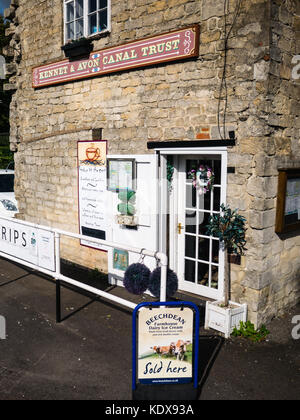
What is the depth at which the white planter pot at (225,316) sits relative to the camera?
5.34 m

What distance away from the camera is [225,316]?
5336 mm

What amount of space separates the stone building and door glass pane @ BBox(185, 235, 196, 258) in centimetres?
2

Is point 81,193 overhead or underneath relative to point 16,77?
underneath

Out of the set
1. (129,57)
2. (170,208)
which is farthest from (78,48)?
(170,208)

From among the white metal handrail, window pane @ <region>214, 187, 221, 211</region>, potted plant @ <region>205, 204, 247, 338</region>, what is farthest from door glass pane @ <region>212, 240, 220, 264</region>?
the white metal handrail

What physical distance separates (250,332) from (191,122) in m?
3.18

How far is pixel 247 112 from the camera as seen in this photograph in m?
5.41

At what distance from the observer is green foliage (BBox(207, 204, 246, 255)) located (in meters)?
5.43

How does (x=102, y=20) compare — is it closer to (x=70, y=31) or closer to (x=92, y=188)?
(x=70, y=31)

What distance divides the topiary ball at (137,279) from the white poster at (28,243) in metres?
1.48

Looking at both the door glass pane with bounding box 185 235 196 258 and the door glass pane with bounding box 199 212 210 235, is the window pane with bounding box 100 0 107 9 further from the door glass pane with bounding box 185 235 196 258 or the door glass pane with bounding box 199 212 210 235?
the door glass pane with bounding box 185 235 196 258
